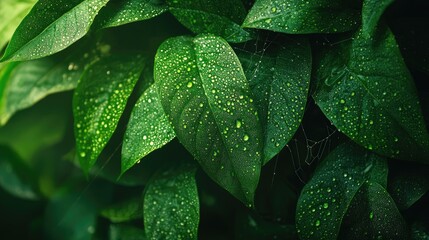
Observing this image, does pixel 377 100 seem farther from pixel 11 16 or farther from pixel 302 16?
pixel 11 16

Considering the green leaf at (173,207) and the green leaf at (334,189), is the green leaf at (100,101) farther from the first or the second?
the green leaf at (334,189)

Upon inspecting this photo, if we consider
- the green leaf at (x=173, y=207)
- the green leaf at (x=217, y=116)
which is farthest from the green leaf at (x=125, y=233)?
the green leaf at (x=217, y=116)

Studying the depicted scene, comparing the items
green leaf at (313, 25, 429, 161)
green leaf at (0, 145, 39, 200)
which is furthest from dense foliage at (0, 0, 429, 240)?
green leaf at (0, 145, 39, 200)

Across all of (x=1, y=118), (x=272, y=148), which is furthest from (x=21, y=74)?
(x=272, y=148)

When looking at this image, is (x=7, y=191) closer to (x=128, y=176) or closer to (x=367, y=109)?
(x=128, y=176)

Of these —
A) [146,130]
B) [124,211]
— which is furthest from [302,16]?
[124,211]
